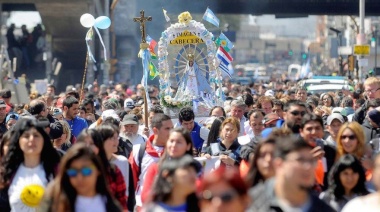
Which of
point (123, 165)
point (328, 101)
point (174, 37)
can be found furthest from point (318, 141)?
point (174, 37)

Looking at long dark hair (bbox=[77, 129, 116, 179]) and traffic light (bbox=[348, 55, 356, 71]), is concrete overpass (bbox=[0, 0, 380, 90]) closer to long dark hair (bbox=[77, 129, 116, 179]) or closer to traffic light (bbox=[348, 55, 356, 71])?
traffic light (bbox=[348, 55, 356, 71])

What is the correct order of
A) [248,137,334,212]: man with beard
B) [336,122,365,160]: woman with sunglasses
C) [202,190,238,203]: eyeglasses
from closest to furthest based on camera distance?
[202,190,238,203]: eyeglasses
[248,137,334,212]: man with beard
[336,122,365,160]: woman with sunglasses

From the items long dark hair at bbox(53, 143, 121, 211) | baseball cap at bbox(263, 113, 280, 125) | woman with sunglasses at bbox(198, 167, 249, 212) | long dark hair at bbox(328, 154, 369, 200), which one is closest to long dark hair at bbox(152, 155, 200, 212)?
long dark hair at bbox(53, 143, 121, 211)

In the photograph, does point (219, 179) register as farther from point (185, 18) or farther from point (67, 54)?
point (67, 54)

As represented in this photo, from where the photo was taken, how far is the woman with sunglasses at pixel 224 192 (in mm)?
7109

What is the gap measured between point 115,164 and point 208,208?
12.5 ft

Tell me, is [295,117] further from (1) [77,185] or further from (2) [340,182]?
(1) [77,185]

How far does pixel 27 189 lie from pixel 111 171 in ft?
2.20

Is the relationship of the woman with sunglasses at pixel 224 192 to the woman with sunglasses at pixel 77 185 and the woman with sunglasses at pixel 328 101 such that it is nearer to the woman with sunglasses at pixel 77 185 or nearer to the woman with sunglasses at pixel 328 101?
the woman with sunglasses at pixel 77 185

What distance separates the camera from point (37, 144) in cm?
1026

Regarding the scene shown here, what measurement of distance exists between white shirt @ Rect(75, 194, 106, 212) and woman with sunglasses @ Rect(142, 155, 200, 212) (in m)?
0.49

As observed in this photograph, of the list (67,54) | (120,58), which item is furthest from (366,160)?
(120,58)

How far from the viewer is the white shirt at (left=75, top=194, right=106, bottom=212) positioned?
8.73 metres

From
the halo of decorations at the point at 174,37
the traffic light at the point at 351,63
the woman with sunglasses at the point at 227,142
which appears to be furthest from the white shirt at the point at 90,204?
the traffic light at the point at 351,63
